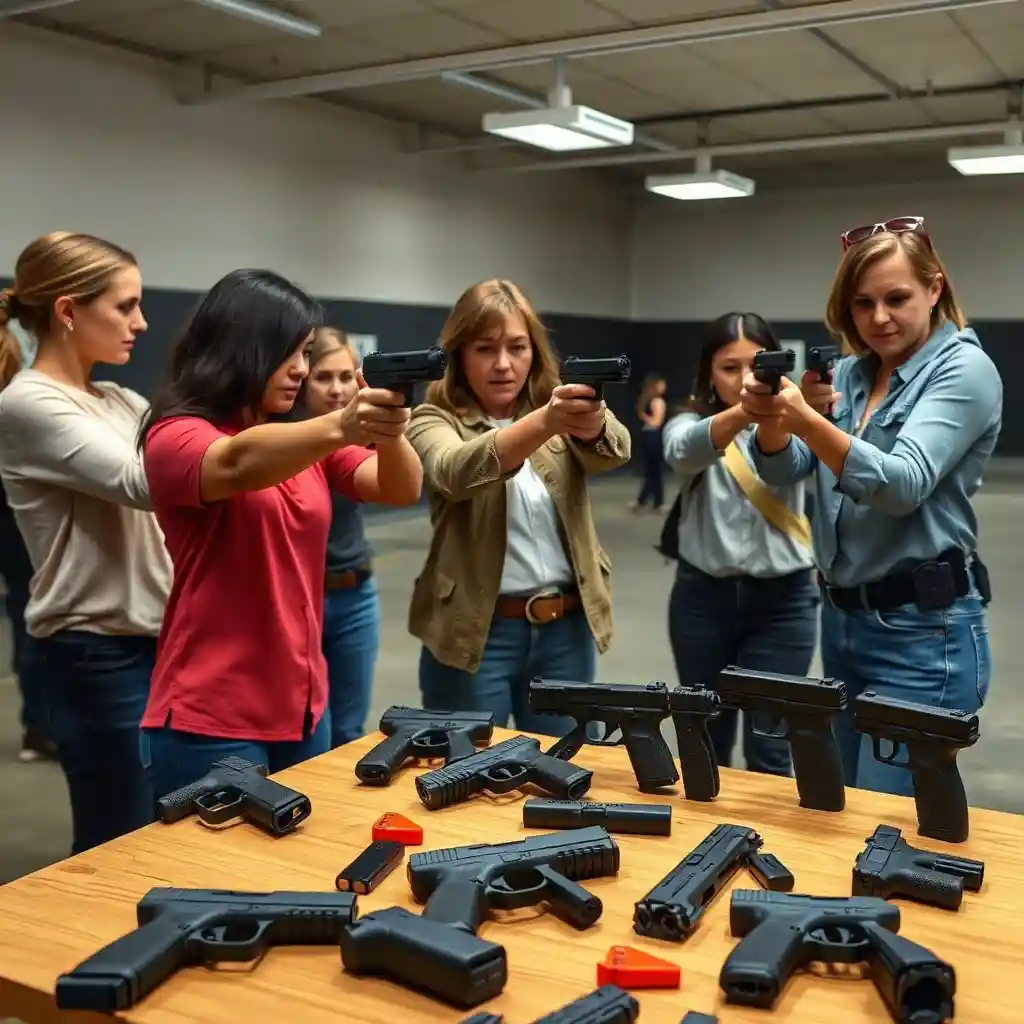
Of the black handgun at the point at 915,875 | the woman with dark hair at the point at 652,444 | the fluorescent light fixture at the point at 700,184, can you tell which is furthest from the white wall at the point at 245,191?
the black handgun at the point at 915,875

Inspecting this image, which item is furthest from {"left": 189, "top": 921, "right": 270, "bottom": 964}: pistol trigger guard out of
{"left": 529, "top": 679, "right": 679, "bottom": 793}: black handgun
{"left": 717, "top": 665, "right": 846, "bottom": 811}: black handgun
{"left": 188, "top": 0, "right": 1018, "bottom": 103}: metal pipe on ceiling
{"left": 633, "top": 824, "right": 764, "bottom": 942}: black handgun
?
{"left": 188, "top": 0, "right": 1018, "bottom": 103}: metal pipe on ceiling

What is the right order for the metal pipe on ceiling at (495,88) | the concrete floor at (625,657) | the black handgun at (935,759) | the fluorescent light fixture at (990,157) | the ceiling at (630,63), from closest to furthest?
the black handgun at (935,759), the concrete floor at (625,657), the ceiling at (630,63), the metal pipe on ceiling at (495,88), the fluorescent light fixture at (990,157)

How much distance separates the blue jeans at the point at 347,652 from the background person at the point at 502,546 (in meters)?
0.68

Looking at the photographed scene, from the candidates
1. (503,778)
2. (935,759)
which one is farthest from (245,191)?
(935,759)

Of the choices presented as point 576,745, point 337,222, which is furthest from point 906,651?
point 337,222

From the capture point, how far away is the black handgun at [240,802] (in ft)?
5.00

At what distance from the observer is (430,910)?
1.23 metres

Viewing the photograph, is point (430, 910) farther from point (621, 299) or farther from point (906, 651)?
point (621, 299)

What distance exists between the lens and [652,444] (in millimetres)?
10875

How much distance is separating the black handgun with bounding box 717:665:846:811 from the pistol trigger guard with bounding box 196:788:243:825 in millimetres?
777

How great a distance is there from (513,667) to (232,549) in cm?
73

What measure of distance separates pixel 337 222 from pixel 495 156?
254 cm

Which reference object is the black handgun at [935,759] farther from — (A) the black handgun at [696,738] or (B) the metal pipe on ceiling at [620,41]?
(B) the metal pipe on ceiling at [620,41]

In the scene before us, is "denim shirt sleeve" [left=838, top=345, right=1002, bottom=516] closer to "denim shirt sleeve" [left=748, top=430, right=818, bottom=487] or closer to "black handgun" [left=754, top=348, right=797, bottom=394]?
"black handgun" [left=754, top=348, right=797, bottom=394]
